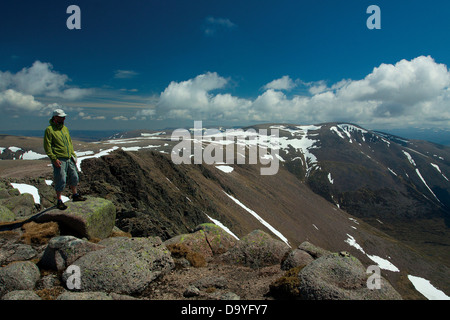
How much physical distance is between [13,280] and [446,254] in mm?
224828

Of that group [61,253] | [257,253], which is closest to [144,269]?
[61,253]

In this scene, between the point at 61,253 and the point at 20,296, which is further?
the point at 61,253

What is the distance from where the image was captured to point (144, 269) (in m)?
9.72

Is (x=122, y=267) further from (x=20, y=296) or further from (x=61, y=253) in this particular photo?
(x=20, y=296)

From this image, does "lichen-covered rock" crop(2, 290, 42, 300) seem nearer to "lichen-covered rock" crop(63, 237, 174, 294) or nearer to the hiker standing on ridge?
"lichen-covered rock" crop(63, 237, 174, 294)

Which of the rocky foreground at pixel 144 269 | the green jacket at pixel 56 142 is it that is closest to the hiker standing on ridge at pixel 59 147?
the green jacket at pixel 56 142

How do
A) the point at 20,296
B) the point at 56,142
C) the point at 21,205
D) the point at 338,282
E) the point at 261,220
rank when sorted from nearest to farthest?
the point at 20,296
the point at 338,282
the point at 56,142
the point at 21,205
the point at 261,220

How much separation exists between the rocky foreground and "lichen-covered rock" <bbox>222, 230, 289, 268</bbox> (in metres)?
0.05

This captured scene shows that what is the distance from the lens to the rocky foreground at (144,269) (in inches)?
317

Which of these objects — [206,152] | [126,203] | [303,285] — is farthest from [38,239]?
[206,152]

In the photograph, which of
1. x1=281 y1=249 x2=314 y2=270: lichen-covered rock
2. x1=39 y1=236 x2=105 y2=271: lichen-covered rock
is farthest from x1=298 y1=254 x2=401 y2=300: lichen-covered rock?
x1=39 y1=236 x2=105 y2=271: lichen-covered rock

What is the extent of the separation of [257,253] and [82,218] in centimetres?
985

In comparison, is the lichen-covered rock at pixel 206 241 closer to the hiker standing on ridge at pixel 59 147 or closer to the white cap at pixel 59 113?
the hiker standing on ridge at pixel 59 147
